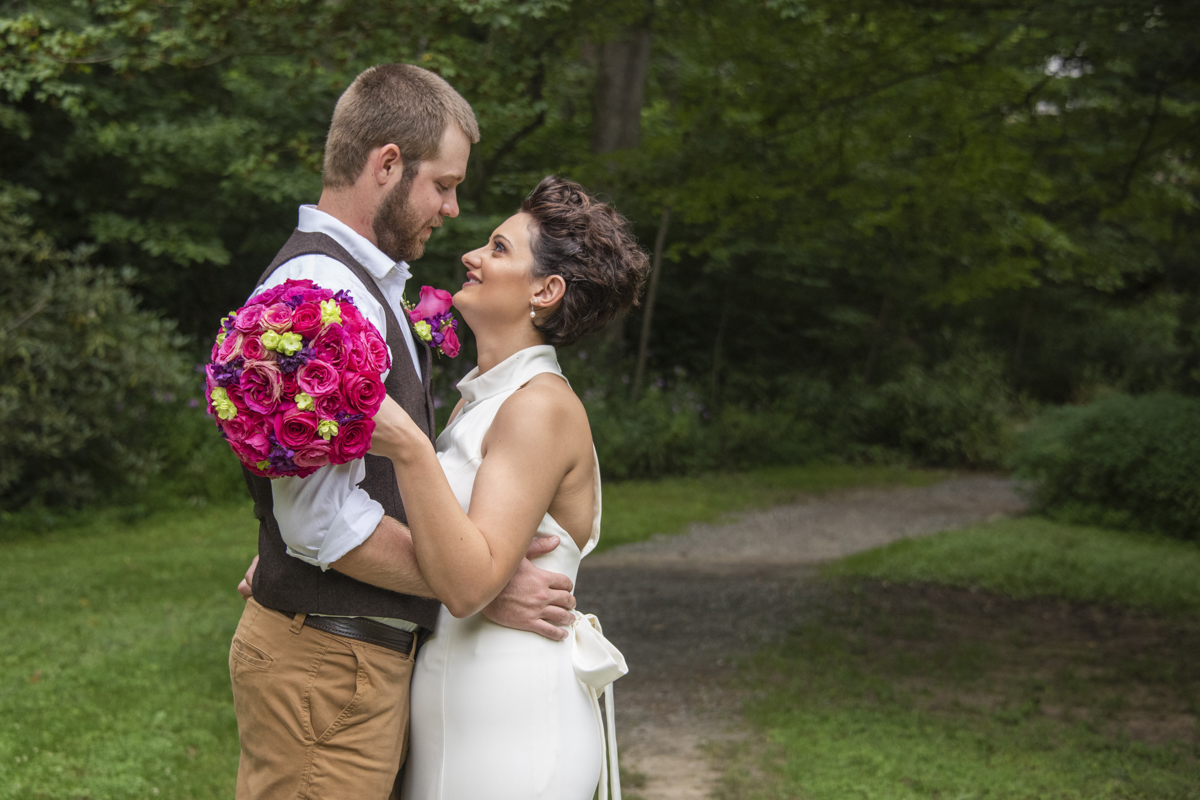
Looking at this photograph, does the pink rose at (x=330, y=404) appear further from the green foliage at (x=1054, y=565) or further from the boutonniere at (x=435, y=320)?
the green foliage at (x=1054, y=565)

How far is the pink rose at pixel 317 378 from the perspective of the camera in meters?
1.54

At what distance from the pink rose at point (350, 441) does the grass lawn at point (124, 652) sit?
350cm

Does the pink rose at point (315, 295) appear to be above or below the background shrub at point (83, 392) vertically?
above

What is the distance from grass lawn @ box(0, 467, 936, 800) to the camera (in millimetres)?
4578

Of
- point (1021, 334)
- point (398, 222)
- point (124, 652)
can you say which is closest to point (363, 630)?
point (398, 222)

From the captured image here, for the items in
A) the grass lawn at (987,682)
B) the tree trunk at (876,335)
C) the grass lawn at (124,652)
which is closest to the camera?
the grass lawn at (124,652)

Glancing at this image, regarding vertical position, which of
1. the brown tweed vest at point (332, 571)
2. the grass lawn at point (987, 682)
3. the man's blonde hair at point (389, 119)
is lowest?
the grass lawn at point (987, 682)

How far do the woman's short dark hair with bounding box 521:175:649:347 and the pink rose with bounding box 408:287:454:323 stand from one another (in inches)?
10.7

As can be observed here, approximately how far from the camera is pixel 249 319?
1.57 m

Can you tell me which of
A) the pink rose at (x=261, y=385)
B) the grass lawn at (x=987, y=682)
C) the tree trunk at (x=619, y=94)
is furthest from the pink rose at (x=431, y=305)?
the tree trunk at (x=619, y=94)

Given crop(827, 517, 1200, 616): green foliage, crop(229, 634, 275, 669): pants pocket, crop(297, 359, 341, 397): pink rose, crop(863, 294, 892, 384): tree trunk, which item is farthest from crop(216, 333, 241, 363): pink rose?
crop(863, 294, 892, 384): tree trunk

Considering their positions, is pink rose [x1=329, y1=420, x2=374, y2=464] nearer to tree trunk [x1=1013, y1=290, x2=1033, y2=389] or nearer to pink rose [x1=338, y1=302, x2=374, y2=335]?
pink rose [x1=338, y1=302, x2=374, y2=335]

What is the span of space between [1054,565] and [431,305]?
28.4ft

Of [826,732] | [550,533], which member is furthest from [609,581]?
[550,533]
